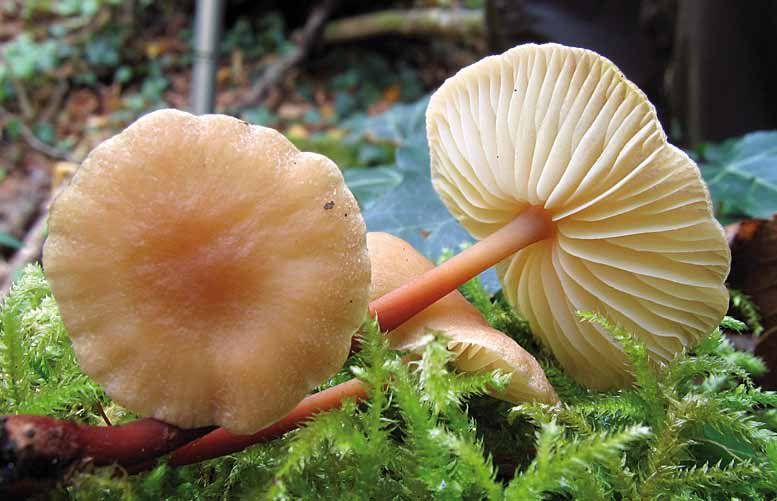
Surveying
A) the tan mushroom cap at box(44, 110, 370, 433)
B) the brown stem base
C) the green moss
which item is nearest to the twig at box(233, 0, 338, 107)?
the green moss

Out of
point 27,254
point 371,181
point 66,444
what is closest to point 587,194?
point 66,444

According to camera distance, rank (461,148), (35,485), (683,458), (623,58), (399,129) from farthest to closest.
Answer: (623,58) < (399,129) < (461,148) < (683,458) < (35,485)

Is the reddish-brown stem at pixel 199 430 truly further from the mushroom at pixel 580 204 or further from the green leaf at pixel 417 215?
the green leaf at pixel 417 215

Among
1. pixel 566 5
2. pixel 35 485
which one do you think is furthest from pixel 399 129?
pixel 35 485

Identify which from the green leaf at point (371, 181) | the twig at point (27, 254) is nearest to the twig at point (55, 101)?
the twig at point (27, 254)

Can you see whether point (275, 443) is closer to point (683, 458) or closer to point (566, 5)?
point (683, 458)

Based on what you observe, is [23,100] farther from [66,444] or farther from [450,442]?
[450,442]
